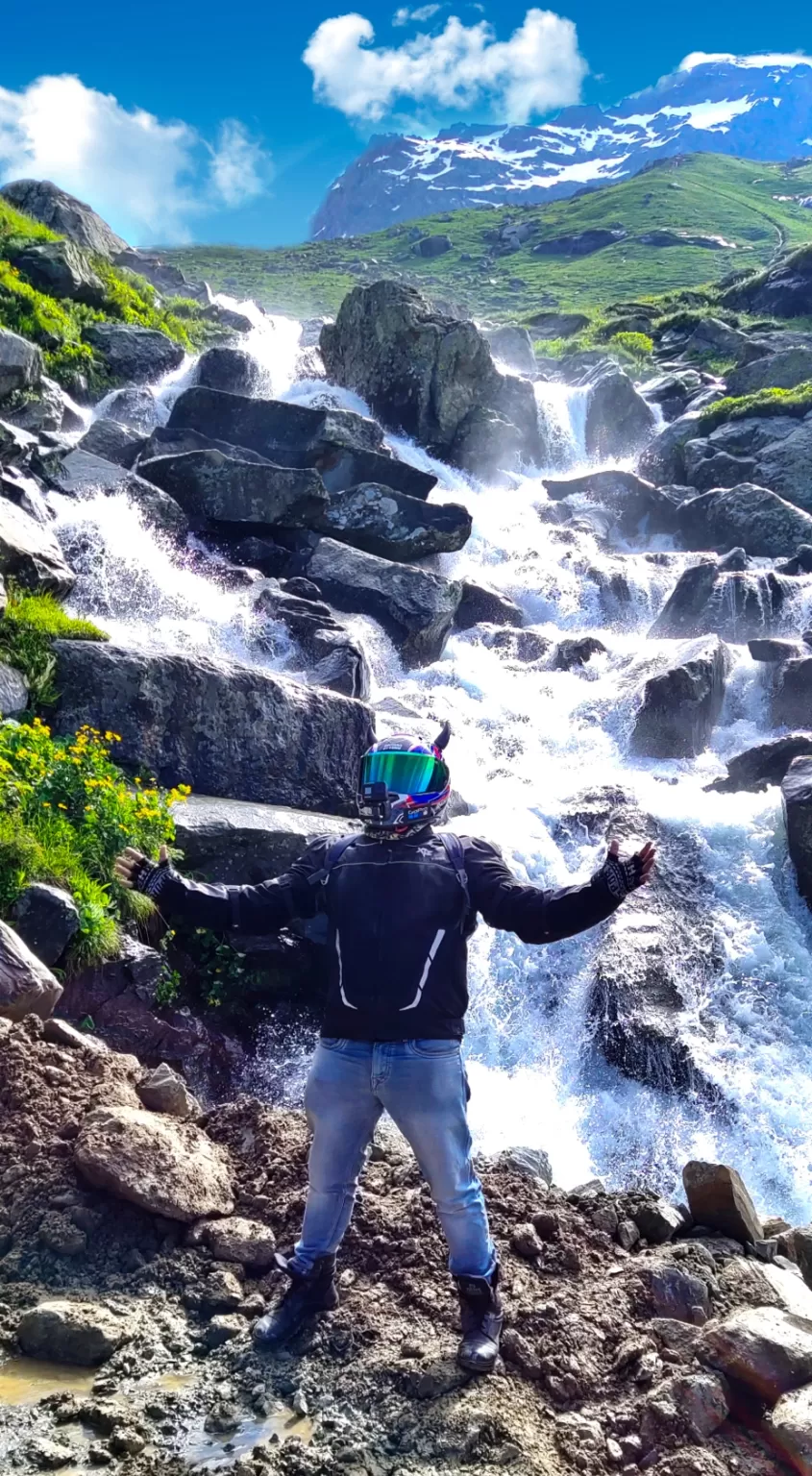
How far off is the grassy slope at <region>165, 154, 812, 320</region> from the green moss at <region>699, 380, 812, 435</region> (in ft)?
156

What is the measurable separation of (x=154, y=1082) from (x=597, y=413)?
4000cm

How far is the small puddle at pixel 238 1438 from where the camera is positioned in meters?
3.91

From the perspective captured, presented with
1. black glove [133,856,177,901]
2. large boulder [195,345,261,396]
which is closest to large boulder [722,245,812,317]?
large boulder [195,345,261,396]

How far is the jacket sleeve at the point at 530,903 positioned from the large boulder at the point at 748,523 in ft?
89.2

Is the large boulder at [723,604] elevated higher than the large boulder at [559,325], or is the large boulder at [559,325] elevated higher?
the large boulder at [559,325]

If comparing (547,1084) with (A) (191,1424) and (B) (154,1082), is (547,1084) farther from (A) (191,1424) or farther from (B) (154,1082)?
(A) (191,1424)

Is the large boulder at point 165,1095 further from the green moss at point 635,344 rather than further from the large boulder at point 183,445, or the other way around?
the green moss at point 635,344


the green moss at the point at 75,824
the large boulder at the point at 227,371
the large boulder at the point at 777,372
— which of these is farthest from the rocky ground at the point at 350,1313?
the large boulder at the point at 777,372

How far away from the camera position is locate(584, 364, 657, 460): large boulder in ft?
136

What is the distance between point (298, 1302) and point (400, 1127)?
0.98m

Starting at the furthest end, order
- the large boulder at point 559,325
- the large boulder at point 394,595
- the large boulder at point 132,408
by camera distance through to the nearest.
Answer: the large boulder at point 559,325, the large boulder at point 132,408, the large boulder at point 394,595

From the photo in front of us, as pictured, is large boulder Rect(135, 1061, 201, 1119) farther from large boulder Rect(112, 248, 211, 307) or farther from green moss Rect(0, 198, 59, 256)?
large boulder Rect(112, 248, 211, 307)

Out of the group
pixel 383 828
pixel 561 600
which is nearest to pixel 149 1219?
pixel 383 828

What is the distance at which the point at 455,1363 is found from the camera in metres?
4.66
